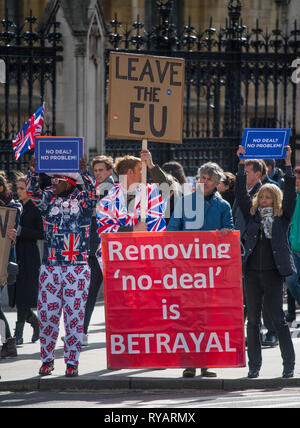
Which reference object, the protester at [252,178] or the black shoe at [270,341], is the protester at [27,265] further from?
the black shoe at [270,341]

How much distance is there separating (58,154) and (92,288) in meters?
2.04

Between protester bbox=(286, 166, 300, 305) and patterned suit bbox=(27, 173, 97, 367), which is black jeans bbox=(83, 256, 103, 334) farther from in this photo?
protester bbox=(286, 166, 300, 305)

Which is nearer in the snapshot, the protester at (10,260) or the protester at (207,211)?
the protester at (207,211)

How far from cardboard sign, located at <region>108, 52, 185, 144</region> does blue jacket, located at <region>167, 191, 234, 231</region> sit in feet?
2.05

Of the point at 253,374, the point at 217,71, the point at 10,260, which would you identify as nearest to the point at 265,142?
the point at 253,374

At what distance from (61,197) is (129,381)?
5.40 feet

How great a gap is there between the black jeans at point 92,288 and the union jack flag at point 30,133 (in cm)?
151

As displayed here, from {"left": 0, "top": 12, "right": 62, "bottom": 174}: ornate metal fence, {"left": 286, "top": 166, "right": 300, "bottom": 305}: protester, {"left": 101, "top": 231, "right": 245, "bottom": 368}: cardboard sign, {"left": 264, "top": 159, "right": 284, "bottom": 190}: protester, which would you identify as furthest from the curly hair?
{"left": 0, "top": 12, "right": 62, "bottom": 174}: ornate metal fence

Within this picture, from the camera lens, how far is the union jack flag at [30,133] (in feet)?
32.6

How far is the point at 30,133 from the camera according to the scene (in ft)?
32.9

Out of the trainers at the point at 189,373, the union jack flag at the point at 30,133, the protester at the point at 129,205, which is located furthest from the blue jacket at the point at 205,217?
the union jack flag at the point at 30,133

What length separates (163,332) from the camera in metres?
9.02

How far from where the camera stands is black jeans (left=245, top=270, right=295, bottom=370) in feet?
29.9
